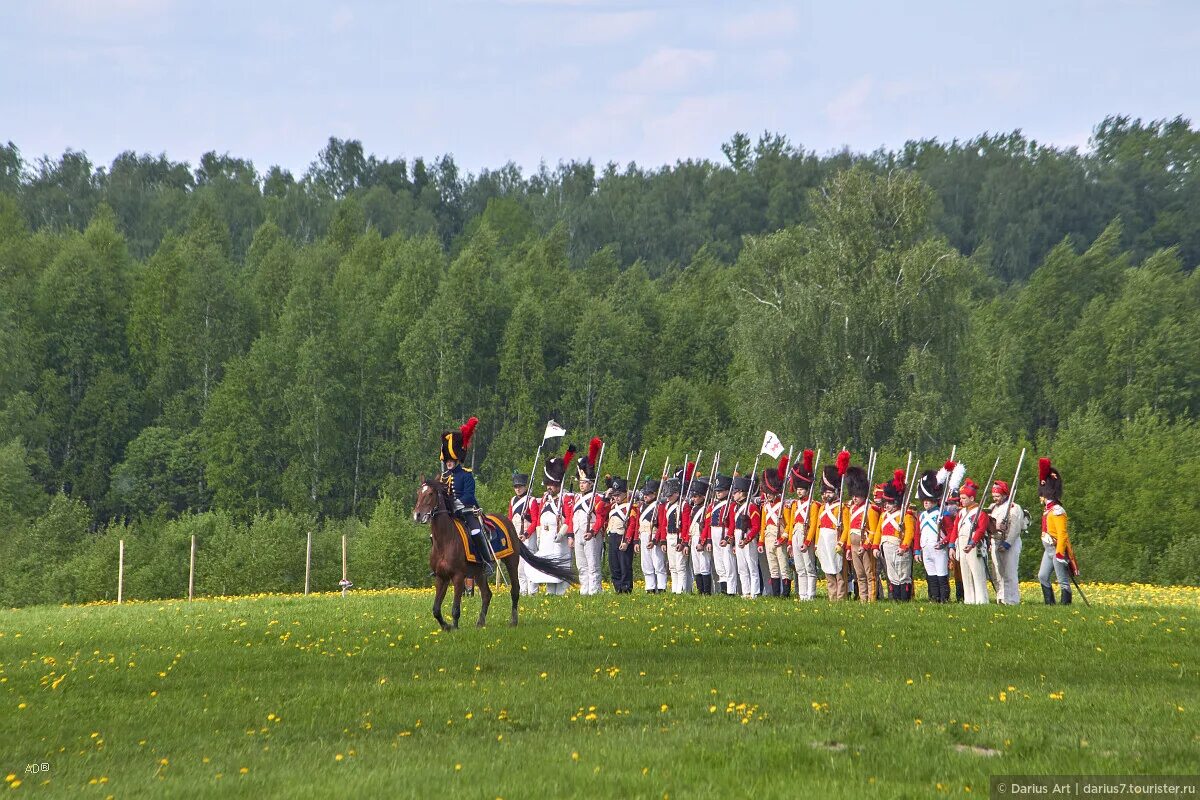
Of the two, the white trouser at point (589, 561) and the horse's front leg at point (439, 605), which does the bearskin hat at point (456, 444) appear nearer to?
the horse's front leg at point (439, 605)

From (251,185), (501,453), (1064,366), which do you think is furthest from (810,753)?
(251,185)

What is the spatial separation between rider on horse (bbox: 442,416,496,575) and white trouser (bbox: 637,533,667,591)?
909cm

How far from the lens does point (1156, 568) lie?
173ft

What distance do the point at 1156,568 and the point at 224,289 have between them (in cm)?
6490

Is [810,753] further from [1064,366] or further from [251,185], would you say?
[251,185]

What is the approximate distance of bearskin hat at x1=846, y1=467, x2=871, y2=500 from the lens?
27312mm

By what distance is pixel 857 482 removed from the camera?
91.0ft

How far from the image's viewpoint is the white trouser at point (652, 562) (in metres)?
30.9

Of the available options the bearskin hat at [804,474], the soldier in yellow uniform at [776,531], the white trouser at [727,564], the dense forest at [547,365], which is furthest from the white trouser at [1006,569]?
the dense forest at [547,365]

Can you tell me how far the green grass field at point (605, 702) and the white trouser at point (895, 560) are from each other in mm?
3278

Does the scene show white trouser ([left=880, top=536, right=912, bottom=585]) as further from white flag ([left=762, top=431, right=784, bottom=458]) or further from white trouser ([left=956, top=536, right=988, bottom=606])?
white flag ([left=762, top=431, right=784, bottom=458])

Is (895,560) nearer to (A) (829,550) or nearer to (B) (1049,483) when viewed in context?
(A) (829,550)

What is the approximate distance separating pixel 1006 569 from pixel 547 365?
2727 inches

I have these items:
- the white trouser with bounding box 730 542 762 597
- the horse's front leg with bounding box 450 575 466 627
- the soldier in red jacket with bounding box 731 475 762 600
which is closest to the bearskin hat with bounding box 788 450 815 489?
the soldier in red jacket with bounding box 731 475 762 600
